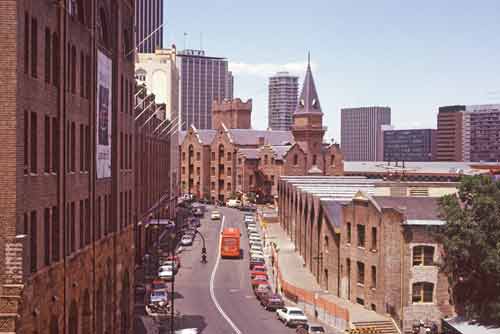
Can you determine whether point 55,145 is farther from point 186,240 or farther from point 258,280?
point 186,240

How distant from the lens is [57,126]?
26.8 m

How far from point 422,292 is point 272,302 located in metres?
11.9

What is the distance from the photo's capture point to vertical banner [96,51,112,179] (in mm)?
34156

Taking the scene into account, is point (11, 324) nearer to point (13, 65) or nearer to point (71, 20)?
point (13, 65)

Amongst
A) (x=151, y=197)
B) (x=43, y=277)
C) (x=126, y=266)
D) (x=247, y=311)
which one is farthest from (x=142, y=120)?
(x=43, y=277)

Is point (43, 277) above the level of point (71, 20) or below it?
below

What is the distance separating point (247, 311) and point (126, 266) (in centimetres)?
1650

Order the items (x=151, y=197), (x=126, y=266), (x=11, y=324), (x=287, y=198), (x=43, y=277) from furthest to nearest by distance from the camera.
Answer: (x=287, y=198) → (x=151, y=197) → (x=126, y=266) → (x=43, y=277) → (x=11, y=324)

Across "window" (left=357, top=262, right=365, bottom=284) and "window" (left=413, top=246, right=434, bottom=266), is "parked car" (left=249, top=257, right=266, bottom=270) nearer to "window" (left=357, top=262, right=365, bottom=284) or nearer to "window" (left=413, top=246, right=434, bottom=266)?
"window" (left=357, top=262, right=365, bottom=284)

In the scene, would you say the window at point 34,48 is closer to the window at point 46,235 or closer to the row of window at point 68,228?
the row of window at point 68,228

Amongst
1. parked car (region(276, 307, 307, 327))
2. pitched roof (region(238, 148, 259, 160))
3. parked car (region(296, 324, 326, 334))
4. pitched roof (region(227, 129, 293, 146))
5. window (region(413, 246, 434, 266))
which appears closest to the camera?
parked car (region(296, 324, 326, 334))

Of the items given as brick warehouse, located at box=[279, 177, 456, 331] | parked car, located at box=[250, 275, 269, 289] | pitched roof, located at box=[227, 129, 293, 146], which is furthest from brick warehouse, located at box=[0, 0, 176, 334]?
pitched roof, located at box=[227, 129, 293, 146]

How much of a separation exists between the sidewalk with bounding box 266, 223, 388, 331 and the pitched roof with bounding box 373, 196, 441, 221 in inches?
284

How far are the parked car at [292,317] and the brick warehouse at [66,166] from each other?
13098mm
